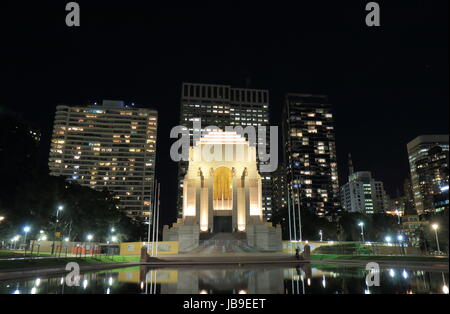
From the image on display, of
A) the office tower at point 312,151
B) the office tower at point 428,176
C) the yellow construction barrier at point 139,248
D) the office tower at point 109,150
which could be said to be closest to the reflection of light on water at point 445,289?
the yellow construction barrier at point 139,248

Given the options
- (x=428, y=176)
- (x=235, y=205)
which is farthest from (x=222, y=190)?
(x=428, y=176)

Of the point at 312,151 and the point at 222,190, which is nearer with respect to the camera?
the point at 222,190

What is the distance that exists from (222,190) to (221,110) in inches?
4962

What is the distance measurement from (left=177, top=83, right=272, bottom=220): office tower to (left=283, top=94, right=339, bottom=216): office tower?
17.3 metres

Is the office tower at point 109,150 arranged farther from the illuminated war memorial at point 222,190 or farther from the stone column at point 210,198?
the stone column at point 210,198

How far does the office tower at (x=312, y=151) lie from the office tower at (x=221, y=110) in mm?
17268

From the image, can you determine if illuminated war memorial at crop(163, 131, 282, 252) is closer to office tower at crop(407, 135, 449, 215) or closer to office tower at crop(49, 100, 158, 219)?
office tower at crop(49, 100, 158, 219)

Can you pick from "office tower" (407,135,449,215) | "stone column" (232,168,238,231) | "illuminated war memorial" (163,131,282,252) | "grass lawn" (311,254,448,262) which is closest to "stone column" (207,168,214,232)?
"illuminated war memorial" (163,131,282,252)

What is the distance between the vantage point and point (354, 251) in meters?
45.1

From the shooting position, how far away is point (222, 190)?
65188 mm

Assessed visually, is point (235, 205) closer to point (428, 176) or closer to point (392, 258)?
point (392, 258)

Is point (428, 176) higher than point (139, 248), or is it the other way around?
point (428, 176)

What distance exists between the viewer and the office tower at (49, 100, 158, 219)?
161500 millimetres
